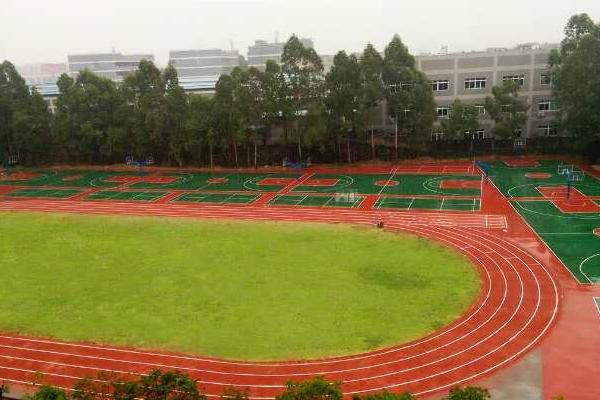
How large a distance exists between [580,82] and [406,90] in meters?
12.1

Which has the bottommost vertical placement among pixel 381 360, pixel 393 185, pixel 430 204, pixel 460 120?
→ pixel 381 360

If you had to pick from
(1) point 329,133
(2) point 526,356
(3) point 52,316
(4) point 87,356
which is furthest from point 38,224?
(2) point 526,356

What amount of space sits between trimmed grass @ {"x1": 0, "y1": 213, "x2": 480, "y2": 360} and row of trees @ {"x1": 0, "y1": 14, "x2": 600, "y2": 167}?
16.0m

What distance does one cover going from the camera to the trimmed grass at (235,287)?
54.5 feet

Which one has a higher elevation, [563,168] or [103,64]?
[103,64]

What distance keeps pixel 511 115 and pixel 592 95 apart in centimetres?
665

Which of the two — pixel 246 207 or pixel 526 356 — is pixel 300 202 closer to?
pixel 246 207

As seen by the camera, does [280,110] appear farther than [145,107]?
No

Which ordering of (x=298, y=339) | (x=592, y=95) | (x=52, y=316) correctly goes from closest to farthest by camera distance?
1. (x=298, y=339)
2. (x=52, y=316)
3. (x=592, y=95)

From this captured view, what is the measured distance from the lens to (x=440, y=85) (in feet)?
148

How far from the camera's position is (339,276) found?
69.0 feet

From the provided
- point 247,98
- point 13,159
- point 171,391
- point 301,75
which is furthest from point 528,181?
point 13,159

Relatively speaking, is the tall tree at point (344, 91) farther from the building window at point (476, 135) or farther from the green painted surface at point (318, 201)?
the building window at point (476, 135)

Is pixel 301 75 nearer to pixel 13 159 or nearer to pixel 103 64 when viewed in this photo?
pixel 13 159
